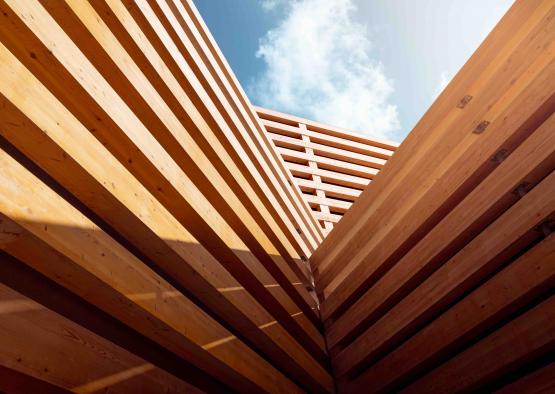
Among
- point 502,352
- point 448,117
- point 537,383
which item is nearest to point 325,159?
point 448,117

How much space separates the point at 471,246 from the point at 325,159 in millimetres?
3965

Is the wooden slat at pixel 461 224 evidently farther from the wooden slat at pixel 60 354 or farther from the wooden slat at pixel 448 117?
the wooden slat at pixel 60 354

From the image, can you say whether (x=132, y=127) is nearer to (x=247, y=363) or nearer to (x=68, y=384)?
(x=68, y=384)

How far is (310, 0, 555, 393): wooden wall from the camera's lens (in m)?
2.07

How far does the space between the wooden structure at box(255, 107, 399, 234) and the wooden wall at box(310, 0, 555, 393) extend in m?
2.26

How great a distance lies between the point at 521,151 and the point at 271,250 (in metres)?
1.67

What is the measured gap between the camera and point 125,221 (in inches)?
66.7

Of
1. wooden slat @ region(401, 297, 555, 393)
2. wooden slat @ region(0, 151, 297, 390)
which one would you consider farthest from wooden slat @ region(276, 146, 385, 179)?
wooden slat @ region(0, 151, 297, 390)

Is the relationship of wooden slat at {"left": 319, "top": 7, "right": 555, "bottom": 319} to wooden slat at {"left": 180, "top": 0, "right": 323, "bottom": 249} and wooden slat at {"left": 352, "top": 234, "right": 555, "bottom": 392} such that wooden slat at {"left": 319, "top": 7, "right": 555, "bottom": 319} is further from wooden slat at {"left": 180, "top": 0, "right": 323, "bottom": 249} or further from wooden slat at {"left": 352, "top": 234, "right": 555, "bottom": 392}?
wooden slat at {"left": 180, "top": 0, "right": 323, "bottom": 249}

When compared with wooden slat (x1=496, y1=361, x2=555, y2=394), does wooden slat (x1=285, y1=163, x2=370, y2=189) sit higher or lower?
higher

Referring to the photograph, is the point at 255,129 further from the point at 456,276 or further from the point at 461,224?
the point at 456,276

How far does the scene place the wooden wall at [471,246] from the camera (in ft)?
6.79

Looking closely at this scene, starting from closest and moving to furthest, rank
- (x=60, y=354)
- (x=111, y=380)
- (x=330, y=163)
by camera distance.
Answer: (x=60, y=354) → (x=111, y=380) → (x=330, y=163)

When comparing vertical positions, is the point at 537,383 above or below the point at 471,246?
below
